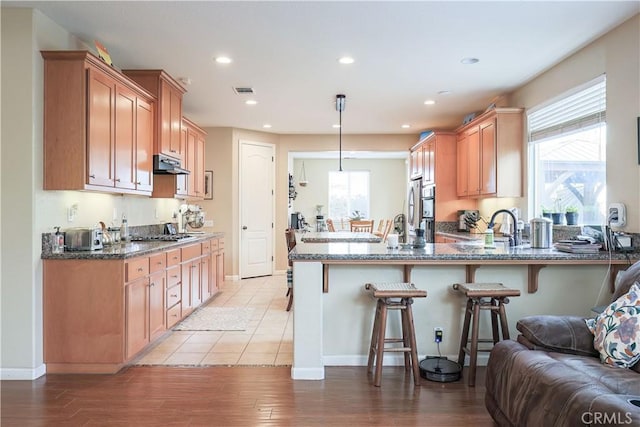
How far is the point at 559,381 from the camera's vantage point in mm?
1820

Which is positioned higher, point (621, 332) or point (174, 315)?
point (621, 332)

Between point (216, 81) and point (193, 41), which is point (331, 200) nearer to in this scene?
point (216, 81)

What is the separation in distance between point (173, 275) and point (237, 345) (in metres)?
0.97

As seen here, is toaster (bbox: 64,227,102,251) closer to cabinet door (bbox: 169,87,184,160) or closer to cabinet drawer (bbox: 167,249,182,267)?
cabinet drawer (bbox: 167,249,182,267)

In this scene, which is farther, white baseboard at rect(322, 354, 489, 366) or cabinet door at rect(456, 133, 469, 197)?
cabinet door at rect(456, 133, 469, 197)

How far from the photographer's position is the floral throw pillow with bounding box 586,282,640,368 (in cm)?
207

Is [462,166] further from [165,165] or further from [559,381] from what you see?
[559,381]

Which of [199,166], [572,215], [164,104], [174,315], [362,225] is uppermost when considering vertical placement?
[164,104]

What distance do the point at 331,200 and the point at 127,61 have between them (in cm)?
778

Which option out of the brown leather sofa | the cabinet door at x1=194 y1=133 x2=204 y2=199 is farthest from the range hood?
the brown leather sofa

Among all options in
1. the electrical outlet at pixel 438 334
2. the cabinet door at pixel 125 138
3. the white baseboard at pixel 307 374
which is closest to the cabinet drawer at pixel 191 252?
the cabinet door at pixel 125 138

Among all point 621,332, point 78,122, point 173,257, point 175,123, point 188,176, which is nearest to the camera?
point 621,332

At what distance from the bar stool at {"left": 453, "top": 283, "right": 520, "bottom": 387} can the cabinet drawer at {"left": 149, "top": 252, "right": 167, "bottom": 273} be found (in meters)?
2.49

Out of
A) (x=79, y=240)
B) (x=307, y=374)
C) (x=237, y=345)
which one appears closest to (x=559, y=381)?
(x=307, y=374)
